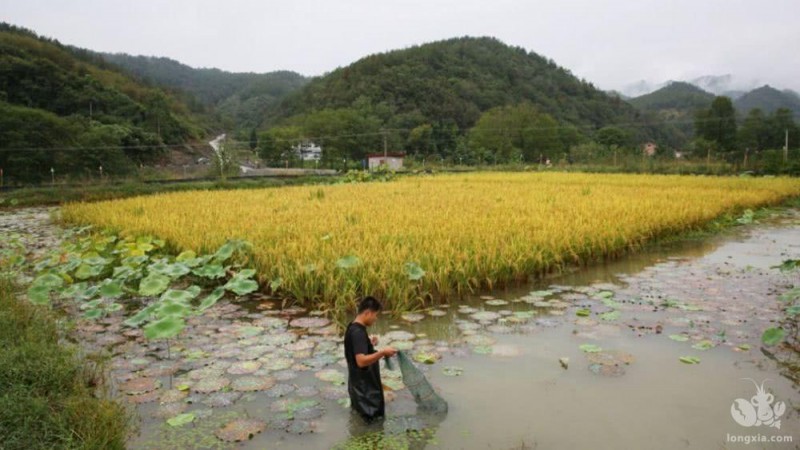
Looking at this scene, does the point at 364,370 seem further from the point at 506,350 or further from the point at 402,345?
the point at 506,350

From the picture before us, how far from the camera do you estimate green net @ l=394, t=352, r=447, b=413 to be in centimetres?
325

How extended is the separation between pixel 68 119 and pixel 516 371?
137ft

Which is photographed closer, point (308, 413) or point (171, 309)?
point (308, 413)

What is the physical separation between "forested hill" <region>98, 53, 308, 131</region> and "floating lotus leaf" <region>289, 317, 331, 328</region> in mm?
89388

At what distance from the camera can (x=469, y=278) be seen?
20.4ft

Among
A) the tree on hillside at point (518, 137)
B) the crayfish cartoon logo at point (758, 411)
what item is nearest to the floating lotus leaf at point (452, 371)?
the crayfish cartoon logo at point (758, 411)

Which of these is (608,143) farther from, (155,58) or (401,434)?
(155,58)

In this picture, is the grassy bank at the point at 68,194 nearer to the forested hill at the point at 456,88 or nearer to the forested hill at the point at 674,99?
the forested hill at the point at 456,88

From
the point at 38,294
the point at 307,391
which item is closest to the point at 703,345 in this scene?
the point at 307,391

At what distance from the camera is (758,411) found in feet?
10.9

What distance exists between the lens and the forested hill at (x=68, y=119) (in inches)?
1185

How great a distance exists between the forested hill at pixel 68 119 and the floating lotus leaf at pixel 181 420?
98.8 ft

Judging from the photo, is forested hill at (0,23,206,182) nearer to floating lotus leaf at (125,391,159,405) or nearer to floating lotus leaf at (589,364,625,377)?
floating lotus leaf at (125,391,159,405)

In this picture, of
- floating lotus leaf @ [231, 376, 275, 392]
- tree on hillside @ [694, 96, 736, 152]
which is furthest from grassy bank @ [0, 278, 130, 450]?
tree on hillside @ [694, 96, 736, 152]
